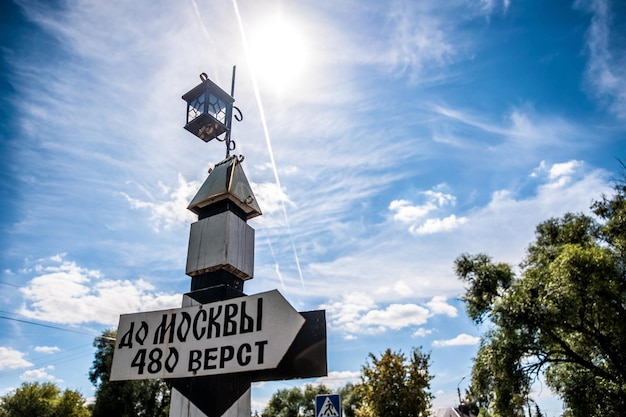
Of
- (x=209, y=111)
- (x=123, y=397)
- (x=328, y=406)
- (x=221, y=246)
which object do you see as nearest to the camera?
(x=221, y=246)

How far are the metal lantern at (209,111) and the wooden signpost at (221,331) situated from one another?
2.56ft

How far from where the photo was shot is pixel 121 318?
9.86 ft

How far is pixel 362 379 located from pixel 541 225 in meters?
12.9

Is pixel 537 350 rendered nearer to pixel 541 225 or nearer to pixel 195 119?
pixel 541 225

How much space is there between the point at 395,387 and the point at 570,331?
7940 mm

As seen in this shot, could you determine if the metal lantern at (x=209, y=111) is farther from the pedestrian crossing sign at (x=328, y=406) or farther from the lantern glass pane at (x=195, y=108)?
the pedestrian crossing sign at (x=328, y=406)

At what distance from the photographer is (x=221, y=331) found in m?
2.63

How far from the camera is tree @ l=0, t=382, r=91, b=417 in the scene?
33562 mm

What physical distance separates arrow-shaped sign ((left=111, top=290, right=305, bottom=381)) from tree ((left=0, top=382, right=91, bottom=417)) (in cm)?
4144

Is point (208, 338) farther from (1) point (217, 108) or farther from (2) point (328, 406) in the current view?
(2) point (328, 406)

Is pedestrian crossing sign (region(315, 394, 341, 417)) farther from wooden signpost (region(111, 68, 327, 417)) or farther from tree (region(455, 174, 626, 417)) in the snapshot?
tree (region(455, 174, 626, 417))

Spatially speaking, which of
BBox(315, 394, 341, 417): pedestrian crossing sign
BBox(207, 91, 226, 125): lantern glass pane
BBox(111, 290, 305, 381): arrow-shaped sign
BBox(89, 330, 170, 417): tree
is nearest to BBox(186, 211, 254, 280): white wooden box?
BBox(111, 290, 305, 381): arrow-shaped sign

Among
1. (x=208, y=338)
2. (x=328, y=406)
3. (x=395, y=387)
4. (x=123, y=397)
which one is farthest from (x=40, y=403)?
(x=208, y=338)

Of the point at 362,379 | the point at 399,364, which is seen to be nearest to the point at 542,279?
the point at 399,364
